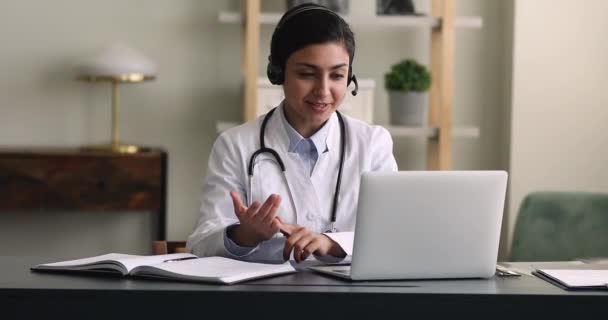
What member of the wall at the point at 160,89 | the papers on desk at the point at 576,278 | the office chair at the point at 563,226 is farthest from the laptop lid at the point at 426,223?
the wall at the point at 160,89

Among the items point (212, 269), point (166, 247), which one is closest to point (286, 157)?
point (166, 247)

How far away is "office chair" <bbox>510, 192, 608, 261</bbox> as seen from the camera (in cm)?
272

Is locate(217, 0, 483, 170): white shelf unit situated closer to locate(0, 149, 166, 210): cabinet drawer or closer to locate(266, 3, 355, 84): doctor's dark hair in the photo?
locate(0, 149, 166, 210): cabinet drawer

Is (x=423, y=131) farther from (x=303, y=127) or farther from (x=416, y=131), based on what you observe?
(x=303, y=127)

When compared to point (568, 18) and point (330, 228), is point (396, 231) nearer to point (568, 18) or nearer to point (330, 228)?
point (330, 228)

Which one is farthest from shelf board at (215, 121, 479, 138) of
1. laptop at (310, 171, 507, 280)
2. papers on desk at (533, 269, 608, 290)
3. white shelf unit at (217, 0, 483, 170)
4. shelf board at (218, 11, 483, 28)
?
laptop at (310, 171, 507, 280)

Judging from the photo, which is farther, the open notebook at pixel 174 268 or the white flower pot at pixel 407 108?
the white flower pot at pixel 407 108

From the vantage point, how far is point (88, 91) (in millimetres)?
4043

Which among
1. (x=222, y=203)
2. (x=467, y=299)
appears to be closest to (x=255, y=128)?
(x=222, y=203)

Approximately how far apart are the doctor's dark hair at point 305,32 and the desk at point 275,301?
2.28 feet

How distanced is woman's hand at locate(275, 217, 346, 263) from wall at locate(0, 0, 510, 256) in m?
2.21

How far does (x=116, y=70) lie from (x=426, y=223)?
2342mm

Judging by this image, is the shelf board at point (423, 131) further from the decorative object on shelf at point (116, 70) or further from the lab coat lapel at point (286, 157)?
the lab coat lapel at point (286, 157)

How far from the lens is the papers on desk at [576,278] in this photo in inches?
64.6
